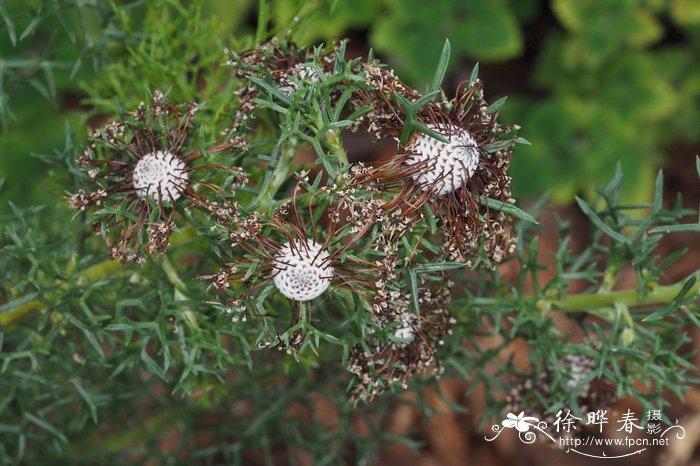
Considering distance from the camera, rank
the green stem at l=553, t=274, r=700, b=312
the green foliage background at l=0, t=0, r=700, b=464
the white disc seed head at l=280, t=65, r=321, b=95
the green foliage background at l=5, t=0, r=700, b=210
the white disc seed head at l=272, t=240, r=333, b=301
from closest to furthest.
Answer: the white disc seed head at l=272, t=240, r=333, b=301
the white disc seed head at l=280, t=65, r=321, b=95
the green stem at l=553, t=274, r=700, b=312
the green foliage background at l=0, t=0, r=700, b=464
the green foliage background at l=5, t=0, r=700, b=210

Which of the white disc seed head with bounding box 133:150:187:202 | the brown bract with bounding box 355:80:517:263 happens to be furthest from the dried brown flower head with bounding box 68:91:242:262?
the brown bract with bounding box 355:80:517:263

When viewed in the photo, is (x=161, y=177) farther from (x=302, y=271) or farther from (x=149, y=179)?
(x=302, y=271)

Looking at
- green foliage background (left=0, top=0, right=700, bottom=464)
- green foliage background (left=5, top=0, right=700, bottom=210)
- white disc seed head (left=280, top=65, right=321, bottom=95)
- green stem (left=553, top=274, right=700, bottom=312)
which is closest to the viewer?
white disc seed head (left=280, top=65, right=321, bottom=95)

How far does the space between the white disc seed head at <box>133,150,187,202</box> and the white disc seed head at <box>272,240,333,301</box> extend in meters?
0.19

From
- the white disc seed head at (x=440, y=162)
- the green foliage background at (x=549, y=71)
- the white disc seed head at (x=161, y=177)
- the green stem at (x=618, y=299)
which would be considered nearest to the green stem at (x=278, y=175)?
the white disc seed head at (x=161, y=177)

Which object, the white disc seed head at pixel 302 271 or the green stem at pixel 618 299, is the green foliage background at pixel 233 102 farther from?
the white disc seed head at pixel 302 271

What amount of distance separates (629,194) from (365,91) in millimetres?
2666

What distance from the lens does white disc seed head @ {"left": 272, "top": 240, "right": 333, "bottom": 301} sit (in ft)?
3.48

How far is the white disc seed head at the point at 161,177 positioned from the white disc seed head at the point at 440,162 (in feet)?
1.08

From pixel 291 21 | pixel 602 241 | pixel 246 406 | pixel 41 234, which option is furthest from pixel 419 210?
pixel 602 241

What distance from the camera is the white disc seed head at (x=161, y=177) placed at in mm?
1151

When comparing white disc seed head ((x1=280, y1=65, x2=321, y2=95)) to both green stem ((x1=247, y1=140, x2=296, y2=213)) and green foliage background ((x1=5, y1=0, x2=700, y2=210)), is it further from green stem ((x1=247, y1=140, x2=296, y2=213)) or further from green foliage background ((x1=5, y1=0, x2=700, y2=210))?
green foliage background ((x1=5, y1=0, x2=700, y2=210))

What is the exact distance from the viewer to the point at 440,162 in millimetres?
1083

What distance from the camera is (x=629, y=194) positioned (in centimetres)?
356
